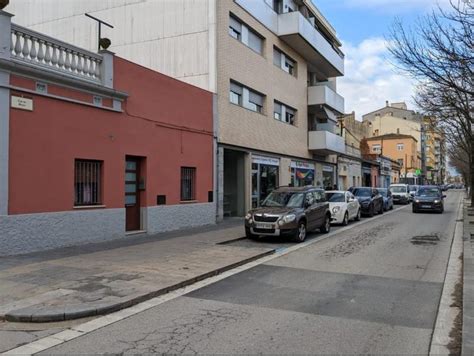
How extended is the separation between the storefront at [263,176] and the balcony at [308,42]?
6911 mm

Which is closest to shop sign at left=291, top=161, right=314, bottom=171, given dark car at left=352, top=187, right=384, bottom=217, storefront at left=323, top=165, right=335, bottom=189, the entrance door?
storefront at left=323, top=165, right=335, bottom=189

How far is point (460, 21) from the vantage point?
34.8 feet

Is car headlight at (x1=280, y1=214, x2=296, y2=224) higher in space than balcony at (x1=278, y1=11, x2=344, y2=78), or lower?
lower

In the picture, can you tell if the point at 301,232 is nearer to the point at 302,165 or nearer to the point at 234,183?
the point at 234,183

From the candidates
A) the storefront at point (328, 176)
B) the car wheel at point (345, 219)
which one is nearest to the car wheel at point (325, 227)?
the car wheel at point (345, 219)

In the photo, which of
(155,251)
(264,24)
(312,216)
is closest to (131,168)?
(155,251)

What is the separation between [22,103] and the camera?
1066 cm

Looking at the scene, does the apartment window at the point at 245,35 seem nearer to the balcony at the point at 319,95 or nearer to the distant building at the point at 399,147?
the balcony at the point at 319,95

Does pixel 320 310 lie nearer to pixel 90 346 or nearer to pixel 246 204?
pixel 90 346

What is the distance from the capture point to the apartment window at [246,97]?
20984 millimetres

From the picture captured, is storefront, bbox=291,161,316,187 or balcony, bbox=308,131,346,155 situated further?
balcony, bbox=308,131,346,155

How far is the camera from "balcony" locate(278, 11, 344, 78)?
25.1 meters

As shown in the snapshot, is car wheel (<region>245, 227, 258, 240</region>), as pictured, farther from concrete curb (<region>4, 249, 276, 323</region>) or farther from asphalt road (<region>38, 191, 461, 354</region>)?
concrete curb (<region>4, 249, 276, 323</region>)

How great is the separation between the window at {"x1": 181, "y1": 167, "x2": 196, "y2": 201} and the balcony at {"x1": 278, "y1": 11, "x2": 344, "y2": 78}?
1174 centimetres
